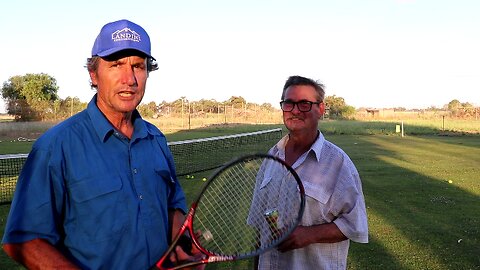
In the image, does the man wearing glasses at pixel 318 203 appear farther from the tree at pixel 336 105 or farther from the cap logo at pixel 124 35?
the tree at pixel 336 105

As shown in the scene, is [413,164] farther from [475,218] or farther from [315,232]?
[315,232]

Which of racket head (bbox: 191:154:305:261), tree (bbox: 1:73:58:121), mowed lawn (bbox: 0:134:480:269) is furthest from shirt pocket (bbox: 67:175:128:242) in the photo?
tree (bbox: 1:73:58:121)

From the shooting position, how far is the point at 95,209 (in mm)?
2281

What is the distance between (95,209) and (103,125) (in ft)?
1.29

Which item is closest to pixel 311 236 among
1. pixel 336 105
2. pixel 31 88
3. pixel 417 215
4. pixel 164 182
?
pixel 164 182

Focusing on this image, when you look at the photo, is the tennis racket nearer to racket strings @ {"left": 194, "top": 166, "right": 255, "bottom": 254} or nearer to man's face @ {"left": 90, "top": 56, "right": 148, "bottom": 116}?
racket strings @ {"left": 194, "top": 166, "right": 255, "bottom": 254}

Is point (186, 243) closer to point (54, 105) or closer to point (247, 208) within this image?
point (247, 208)

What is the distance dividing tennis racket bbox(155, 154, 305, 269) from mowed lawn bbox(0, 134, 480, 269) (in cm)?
327

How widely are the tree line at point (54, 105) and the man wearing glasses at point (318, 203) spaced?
35.3 m

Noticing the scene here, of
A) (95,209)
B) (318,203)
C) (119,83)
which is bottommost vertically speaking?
(318,203)

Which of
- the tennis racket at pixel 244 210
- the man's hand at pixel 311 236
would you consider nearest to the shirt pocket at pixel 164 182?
the tennis racket at pixel 244 210

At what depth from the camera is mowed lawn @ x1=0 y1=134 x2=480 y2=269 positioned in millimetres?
7184

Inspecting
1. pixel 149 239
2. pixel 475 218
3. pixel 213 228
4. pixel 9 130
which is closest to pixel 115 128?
pixel 149 239

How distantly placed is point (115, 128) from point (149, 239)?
1.78ft
